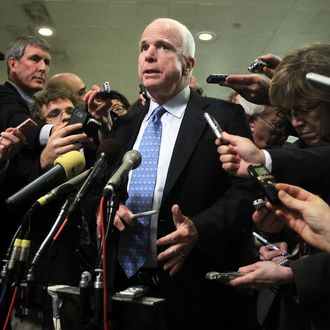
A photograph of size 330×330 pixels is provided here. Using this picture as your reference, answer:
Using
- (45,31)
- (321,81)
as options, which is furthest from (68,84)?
(45,31)

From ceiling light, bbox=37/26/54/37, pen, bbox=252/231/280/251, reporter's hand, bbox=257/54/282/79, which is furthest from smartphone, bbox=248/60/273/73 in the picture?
ceiling light, bbox=37/26/54/37

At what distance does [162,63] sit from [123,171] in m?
0.66

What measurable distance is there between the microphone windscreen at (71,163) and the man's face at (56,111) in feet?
2.96

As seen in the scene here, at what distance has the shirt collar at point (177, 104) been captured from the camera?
1643 millimetres

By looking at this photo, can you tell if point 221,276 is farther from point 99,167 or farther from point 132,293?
point 99,167

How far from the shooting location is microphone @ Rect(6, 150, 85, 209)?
3.76ft

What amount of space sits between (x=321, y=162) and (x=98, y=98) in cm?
84

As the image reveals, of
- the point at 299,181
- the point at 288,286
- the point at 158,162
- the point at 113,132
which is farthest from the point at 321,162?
the point at 113,132

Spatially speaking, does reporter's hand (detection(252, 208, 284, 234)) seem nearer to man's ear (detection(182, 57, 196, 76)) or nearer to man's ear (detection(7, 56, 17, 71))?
man's ear (detection(182, 57, 196, 76))

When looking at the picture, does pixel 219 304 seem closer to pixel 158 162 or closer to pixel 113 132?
pixel 158 162

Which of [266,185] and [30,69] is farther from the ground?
[30,69]

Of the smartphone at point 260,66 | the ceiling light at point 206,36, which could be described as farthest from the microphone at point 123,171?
the ceiling light at point 206,36

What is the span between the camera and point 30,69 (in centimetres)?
248

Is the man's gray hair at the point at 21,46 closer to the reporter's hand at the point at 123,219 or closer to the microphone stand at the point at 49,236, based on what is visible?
the reporter's hand at the point at 123,219
